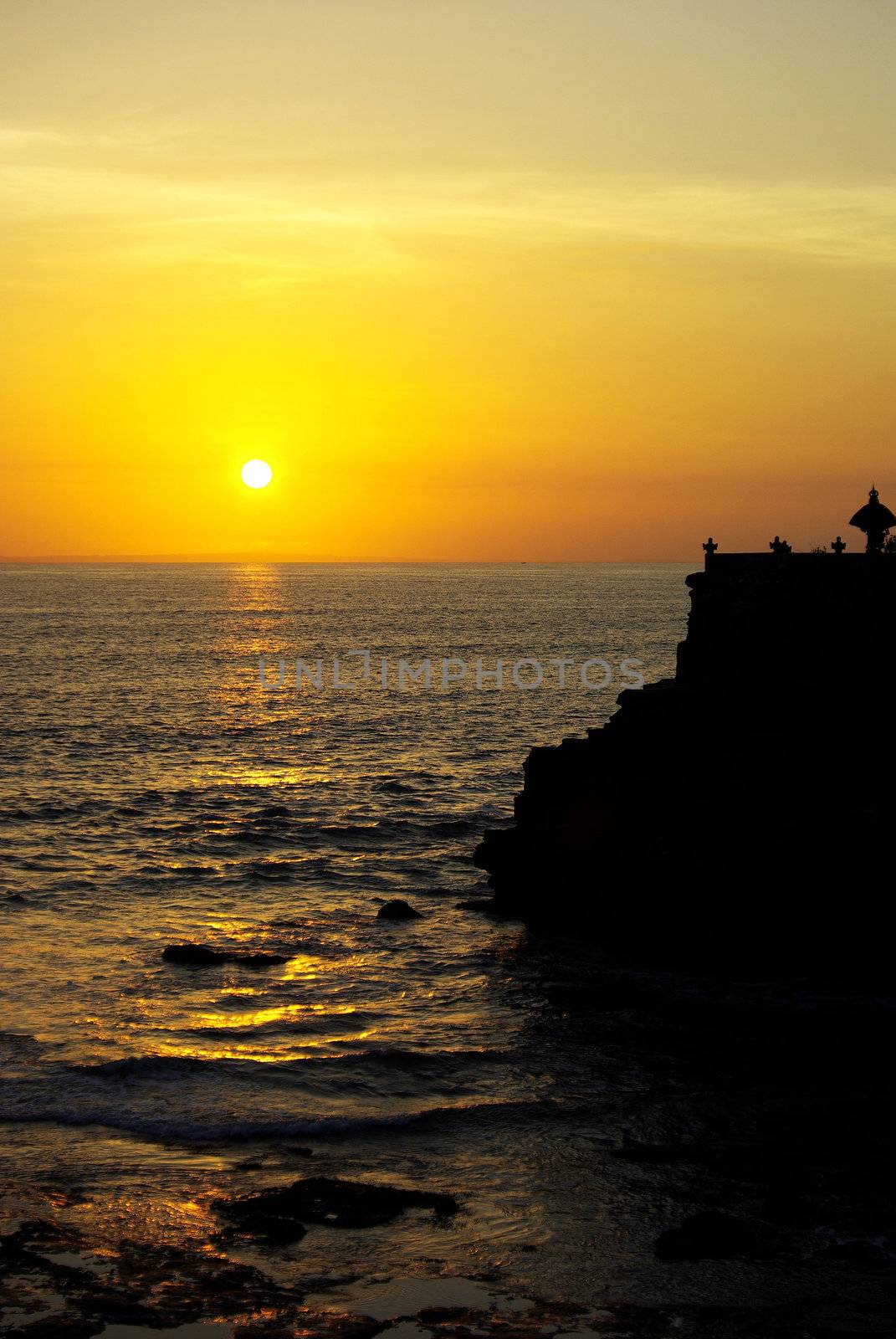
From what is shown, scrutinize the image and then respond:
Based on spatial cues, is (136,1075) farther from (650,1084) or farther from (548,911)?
(548,911)

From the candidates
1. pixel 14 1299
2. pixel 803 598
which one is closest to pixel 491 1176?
pixel 14 1299

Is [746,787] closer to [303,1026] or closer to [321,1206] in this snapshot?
[303,1026]

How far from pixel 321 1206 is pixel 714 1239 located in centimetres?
530

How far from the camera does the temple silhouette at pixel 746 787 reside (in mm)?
27797

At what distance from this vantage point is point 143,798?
5016 centimetres

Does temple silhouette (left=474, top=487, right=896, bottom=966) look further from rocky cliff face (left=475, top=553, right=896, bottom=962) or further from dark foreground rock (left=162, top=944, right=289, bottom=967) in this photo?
dark foreground rock (left=162, top=944, right=289, bottom=967)

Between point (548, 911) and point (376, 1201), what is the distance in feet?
49.0

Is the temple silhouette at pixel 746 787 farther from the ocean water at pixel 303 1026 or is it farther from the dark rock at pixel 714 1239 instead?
the dark rock at pixel 714 1239

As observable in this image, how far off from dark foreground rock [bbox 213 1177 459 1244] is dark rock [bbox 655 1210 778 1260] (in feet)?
9.88

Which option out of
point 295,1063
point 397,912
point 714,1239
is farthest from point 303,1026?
point 714,1239

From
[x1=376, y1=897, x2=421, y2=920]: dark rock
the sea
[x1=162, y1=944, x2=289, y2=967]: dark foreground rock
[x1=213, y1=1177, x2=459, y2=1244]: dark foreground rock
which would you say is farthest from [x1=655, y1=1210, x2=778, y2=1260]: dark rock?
[x1=376, y1=897, x2=421, y2=920]: dark rock

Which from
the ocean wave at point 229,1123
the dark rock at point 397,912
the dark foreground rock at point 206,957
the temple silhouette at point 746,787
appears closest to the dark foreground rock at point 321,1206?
the ocean wave at point 229,1123

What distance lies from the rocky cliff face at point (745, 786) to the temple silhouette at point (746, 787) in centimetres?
4

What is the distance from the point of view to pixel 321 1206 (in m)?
17.8
